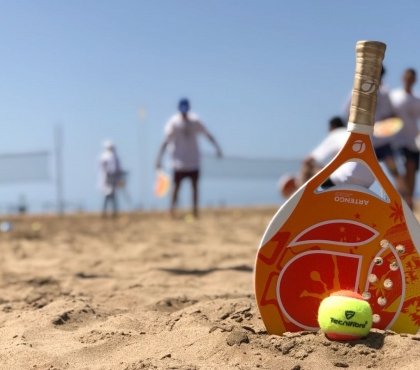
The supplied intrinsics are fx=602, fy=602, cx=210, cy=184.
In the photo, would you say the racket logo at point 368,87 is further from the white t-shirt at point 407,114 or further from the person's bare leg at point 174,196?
the person's bare leg at point 174,196

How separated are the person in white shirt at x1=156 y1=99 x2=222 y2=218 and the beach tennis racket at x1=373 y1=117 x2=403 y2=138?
271cm

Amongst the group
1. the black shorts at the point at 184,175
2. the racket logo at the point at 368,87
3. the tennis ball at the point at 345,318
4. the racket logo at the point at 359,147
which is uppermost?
the racket logo at the point at 368,87

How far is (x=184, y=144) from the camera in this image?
7992mm

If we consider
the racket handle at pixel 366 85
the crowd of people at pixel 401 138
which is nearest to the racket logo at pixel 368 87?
the racket handle at pixel 366 85

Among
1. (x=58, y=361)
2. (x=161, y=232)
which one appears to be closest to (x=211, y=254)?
(x=161, y=232)

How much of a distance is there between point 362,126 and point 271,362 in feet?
2.89

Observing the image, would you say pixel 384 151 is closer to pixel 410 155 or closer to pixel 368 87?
pixel 410 155

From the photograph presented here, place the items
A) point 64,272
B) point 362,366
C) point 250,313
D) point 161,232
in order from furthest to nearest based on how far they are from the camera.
Answer: point 161,232 < point 64,272 < point 250,313 < point 362,366

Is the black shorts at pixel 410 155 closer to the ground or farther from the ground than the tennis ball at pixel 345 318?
farther from the ground

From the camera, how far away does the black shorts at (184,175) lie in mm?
8117

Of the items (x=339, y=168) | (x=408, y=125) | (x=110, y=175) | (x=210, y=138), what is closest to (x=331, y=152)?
(x=339, y=168)

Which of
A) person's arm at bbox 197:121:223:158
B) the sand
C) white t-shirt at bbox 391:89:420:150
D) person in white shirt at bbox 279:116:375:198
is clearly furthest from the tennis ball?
person's arm at bbox 197:121:223:158

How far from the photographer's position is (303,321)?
2.16 metres

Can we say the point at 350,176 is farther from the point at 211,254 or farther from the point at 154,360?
the point at 211,254
